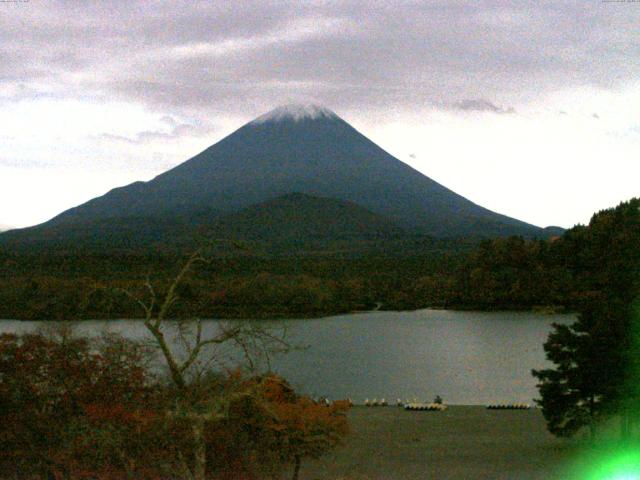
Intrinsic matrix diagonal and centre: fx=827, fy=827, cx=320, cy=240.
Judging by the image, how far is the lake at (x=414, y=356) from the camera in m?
19.2

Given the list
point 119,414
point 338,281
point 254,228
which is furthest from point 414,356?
point 254,228

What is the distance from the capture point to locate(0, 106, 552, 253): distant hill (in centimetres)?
7238

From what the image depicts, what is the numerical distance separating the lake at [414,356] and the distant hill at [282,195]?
3603 centimetres

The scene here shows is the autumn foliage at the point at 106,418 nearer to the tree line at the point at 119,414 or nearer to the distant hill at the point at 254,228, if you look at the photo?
the tree line at the point at 119,414

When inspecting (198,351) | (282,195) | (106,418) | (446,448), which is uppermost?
(282,195)

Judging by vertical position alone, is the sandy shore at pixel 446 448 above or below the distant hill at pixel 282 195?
below

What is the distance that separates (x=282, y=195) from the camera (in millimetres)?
81688

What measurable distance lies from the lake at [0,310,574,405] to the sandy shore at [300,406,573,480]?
1.96 meters

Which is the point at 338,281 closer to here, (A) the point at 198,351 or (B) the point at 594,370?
(B) the point at 594,370

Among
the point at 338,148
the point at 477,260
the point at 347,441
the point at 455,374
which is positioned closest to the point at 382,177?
the point at 338,148

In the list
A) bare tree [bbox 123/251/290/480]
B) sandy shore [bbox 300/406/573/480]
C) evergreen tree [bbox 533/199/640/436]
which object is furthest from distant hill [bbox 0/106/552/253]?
bare tree [bbox 123/251/290/480]

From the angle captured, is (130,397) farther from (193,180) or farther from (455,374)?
(193,180)

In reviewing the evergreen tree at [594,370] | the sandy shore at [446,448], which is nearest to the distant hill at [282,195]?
the sandy shore at [446,448]

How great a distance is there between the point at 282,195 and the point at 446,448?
70.3 metres
